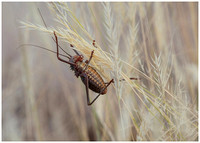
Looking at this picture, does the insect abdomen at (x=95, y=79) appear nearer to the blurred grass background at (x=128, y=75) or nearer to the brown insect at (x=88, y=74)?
the brown insect at (x=88, y=74)

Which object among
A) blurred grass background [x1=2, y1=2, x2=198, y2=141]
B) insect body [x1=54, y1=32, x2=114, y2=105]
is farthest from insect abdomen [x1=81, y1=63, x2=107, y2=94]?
blurred grass background [x1=2, y1=2, x2=198, y2=141]

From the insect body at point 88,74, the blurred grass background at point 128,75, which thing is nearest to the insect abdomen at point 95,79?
the insect body at point 88,74

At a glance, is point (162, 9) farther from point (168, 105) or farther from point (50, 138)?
point (50, 138)

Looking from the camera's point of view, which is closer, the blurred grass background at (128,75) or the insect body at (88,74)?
the blurred grass background at (128,75)

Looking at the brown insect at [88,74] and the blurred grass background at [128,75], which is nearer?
the blurred grass background at [128,75]

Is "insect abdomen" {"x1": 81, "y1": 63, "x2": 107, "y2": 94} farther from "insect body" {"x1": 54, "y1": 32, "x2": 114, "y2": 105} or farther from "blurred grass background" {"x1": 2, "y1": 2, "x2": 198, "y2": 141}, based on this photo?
"blurred grass background" {"x1": 2, "y1": 2, "x2": 198, "y2": 141}

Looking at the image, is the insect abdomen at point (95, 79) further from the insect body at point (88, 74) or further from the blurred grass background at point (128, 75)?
the blurred grass background at point (128, 75)

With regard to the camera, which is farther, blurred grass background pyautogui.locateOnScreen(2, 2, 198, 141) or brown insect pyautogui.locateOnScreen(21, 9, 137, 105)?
brown insect pyautogui.locateOnScreen(21, 9, 137, 105)

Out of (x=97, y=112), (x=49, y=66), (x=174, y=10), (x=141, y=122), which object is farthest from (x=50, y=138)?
(x=174, y=10)
